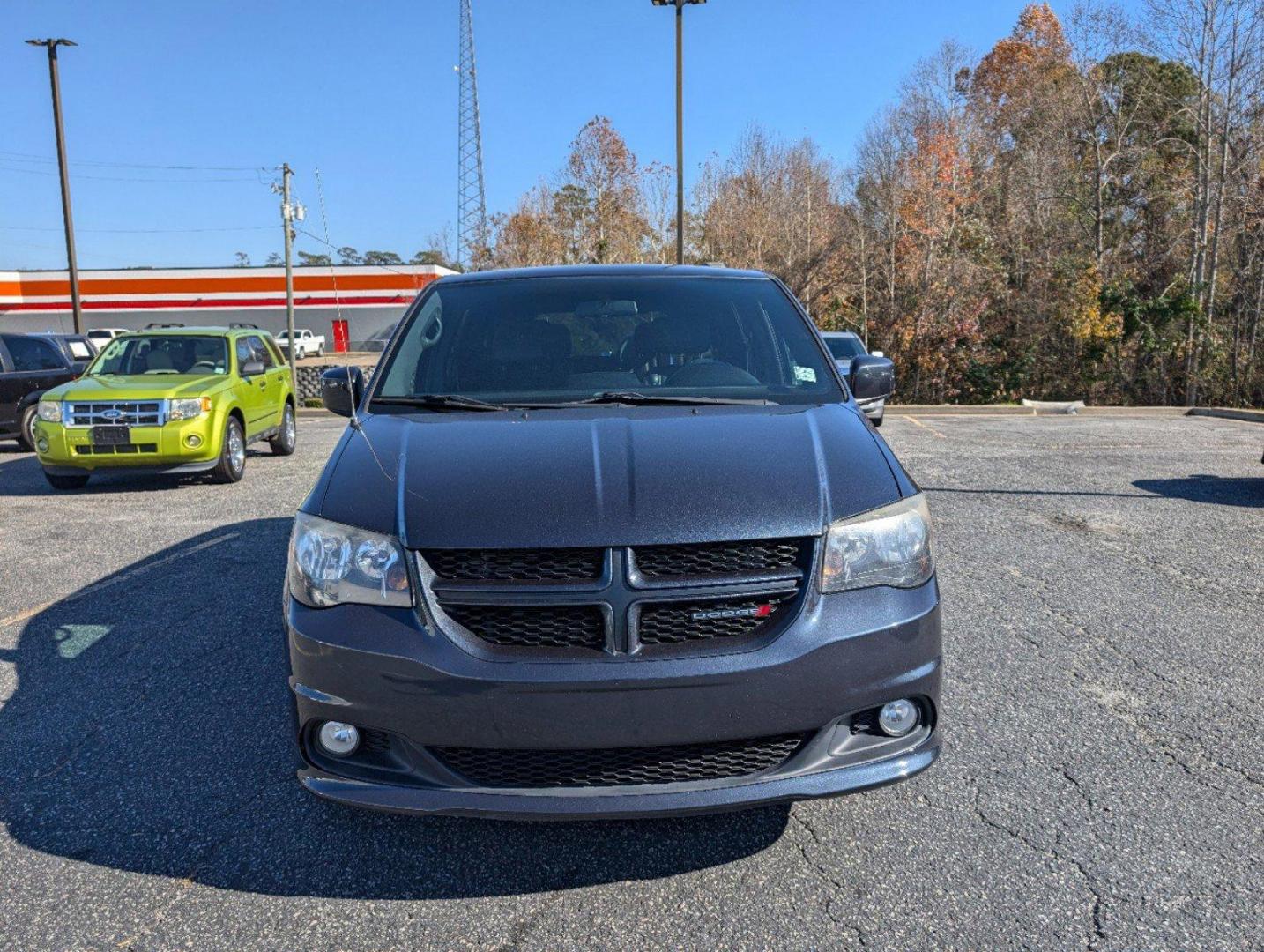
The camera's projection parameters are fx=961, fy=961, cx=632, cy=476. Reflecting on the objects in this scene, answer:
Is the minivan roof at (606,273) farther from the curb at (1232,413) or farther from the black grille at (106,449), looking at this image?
the curb at (1232,413)

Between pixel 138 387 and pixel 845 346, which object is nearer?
pixel 138 387

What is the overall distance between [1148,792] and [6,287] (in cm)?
6387

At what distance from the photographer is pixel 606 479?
8.78ft

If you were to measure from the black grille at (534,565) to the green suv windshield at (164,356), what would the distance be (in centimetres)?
947

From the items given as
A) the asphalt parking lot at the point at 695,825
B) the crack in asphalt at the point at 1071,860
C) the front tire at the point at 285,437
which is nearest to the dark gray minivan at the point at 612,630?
the asphalt parking lot at the point at 695,825

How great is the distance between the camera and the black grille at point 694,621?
2.44m

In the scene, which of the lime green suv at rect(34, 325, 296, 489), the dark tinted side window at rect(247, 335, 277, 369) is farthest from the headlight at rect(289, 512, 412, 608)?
the dark tinted side window at rect(247, 335, 277, 369)

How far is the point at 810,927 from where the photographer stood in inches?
96.3

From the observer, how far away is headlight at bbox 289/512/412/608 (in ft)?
8.28

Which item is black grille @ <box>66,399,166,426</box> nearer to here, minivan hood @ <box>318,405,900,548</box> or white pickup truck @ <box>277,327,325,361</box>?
minivan hood @ <box>318,405,900,548</box>

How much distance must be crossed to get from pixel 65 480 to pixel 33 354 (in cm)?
491

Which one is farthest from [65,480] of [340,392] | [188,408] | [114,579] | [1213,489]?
[1213,489]

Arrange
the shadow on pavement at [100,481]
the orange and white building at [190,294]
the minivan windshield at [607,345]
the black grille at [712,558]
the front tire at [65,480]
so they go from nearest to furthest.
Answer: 1. the black grille at [712,558]
2. the minivan windshield at [607,345]
3. the front tire at [65,480]
4. the shadow on pavement at [100,481]
5. the orange and white building at [190,294]

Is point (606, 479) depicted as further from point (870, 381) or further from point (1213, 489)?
point (1213, 489)
